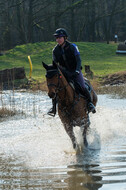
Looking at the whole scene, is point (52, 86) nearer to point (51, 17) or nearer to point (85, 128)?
point (85, 128)

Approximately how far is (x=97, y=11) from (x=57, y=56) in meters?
48.1

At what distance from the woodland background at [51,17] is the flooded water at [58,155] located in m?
29.8

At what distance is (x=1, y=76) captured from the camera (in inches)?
826

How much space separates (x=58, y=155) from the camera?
8.26 meters

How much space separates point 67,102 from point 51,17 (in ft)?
140

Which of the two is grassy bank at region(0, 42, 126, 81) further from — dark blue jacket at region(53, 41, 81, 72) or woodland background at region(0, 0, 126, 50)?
dark blue jacket at region(53, 41, 81, 72)

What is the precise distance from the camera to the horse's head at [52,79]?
6.62 m

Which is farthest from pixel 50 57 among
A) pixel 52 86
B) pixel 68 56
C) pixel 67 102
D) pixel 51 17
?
pixel 52 86

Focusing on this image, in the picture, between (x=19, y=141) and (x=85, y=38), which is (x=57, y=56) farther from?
(x=85, y=38)

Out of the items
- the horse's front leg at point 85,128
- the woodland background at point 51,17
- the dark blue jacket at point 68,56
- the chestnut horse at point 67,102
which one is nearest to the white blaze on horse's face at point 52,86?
the chestnut horse at point 67,102

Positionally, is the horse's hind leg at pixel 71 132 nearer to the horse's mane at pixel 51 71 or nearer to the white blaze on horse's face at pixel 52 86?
the white blaze on horse's face at pixel 52 86

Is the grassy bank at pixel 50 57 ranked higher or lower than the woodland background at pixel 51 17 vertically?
lower

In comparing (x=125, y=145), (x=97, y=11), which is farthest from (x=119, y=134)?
(x=97, y=11)

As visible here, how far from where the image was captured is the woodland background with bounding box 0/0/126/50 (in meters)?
44.4
